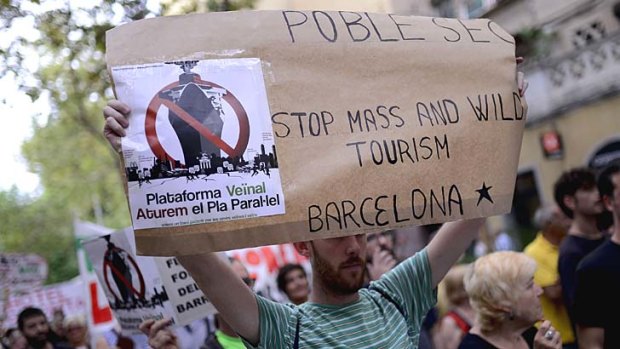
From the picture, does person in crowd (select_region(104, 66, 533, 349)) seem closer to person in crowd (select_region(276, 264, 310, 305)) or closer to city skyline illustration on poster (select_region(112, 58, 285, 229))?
city skyline illustration on poster (select_region(112, 58, 285, 229))

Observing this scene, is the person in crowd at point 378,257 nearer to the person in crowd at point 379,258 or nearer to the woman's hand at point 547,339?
the person in crowd at point 379,258

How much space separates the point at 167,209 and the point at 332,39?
2.62 feet

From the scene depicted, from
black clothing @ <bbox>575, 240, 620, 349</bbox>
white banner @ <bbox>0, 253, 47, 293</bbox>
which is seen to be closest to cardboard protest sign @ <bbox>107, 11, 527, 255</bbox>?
black clothing @ <bbox>575, 240, 620, 349</bbox>

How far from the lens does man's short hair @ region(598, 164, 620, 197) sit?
4188mm

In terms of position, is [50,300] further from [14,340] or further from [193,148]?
[193,148]

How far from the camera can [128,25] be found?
2490mm

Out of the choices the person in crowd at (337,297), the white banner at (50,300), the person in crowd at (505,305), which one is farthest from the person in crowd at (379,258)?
the white banner at (50,300)

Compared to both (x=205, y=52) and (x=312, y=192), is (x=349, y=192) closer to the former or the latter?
(x=312, y=192)

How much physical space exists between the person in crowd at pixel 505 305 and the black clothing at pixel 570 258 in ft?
3.53

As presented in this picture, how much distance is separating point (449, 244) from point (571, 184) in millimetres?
2517

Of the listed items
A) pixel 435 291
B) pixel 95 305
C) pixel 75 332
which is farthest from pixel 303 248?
pixel 95 305

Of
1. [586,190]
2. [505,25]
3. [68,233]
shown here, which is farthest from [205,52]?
[68,233]

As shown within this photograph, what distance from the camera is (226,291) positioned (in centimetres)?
256

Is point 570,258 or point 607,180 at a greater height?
point 607,180
